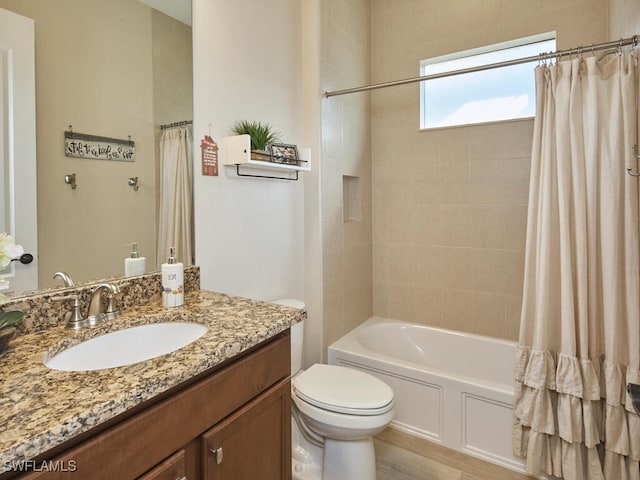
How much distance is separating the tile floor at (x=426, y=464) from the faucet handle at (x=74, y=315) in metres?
1.56

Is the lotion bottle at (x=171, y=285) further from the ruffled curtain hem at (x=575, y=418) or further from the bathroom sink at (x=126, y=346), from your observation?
the ruffled curtain hem at (x=575, y=418)

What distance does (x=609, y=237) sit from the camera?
1.60 meters

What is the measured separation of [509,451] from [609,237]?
1158mm

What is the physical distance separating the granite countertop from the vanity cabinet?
5 centimetres

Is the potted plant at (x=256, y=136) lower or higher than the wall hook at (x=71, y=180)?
higher

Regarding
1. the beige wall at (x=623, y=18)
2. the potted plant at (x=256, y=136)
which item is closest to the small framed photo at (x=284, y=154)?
the potted plant at (x=256, y=136)

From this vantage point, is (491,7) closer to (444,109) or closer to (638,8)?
(444,109)

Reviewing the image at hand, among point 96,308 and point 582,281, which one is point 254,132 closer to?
point 96,308

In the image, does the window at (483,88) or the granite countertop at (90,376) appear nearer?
the granite countertop at (90,376)

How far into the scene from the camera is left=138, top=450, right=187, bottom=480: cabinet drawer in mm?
753

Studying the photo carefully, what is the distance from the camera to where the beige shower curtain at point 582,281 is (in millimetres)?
1589

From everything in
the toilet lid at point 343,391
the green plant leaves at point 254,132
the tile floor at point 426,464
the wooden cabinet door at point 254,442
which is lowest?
the tile floor at point 426,464

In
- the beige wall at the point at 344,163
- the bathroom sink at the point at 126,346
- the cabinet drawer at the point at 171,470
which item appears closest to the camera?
the cabinet drawer at the point at 171,470

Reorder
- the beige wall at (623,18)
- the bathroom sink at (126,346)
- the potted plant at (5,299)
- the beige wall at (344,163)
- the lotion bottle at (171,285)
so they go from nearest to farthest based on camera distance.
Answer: the potted plant at (5,299) → the bathroom sink at (126,346) → the lotion bottle at (171,285) → the beige wall at (623,18) → the beige wall at (344,163)
